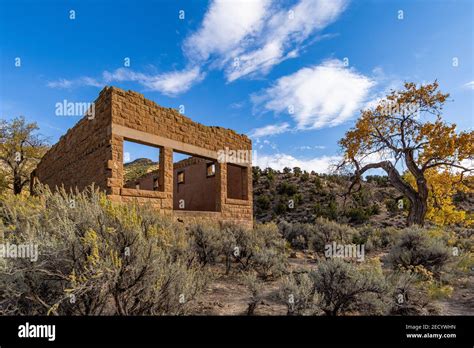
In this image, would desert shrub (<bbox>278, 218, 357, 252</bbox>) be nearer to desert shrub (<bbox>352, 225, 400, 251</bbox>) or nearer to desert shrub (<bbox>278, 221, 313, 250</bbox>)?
desert shrub (<bbox>278, 221, 313, 250</bbox>)

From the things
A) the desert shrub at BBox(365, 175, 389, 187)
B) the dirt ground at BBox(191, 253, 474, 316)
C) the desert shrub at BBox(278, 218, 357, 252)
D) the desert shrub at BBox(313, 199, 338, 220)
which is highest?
the desert shrub at BBox(365, 175, 389, 187)

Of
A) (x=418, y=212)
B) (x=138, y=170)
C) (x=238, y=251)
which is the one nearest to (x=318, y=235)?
(x=418, y=212)

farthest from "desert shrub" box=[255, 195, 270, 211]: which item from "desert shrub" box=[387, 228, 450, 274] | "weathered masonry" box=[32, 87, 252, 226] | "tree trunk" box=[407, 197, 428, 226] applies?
"desert shrub" box=[387, 228, 450, 274]

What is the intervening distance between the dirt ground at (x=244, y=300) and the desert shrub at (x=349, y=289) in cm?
73

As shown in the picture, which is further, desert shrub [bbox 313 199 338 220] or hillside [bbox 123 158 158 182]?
hillside [bbox 123 158 158 182]

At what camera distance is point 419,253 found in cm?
730

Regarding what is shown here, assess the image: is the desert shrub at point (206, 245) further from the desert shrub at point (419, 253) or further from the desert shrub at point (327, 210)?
the desert shrub at point (327, 210)

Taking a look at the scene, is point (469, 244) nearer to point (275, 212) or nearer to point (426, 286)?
point (426, 286)

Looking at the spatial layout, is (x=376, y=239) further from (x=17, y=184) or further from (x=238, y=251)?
(x=17, y=184)

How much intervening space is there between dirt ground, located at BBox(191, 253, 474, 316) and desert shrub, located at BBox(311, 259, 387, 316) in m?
0.73

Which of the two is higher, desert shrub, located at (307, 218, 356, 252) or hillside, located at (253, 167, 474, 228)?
hillside, located at (253, 167, 474, 228)

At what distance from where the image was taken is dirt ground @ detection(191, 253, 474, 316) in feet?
15.7

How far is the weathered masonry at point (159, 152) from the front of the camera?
8.52 m

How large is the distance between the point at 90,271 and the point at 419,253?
720 cm
